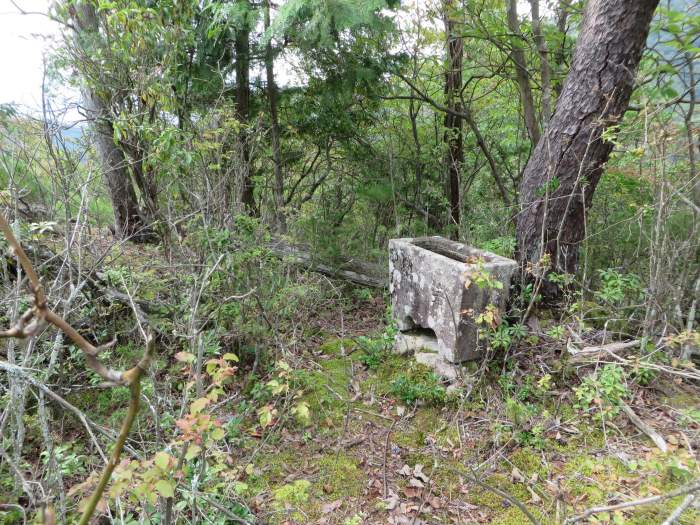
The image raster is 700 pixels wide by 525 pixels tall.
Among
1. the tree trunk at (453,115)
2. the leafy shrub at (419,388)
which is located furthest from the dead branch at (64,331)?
the tree trunk at (453,115)

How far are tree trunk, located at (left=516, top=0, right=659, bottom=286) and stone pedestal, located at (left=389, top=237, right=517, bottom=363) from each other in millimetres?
555

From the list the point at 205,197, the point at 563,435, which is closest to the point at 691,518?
the point at 563,435

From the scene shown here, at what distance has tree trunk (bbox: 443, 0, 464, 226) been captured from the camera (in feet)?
18.3

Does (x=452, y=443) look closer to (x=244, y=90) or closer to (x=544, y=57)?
(x=544, y=57)

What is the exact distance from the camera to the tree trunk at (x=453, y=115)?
5582mm

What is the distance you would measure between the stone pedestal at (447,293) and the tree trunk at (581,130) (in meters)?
0.55

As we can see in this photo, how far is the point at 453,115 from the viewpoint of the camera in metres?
5.98

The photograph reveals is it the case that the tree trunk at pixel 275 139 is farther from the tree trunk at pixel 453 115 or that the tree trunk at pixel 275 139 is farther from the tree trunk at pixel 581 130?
the tree trunk at pixel 581 130

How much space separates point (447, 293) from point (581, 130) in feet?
6.06

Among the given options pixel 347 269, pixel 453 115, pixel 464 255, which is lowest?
pixel 347 269

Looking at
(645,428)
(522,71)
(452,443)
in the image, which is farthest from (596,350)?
(522,71)

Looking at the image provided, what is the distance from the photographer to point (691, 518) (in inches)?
81.2

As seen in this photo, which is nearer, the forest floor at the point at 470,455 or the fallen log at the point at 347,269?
the forest floor at the point at 470,455

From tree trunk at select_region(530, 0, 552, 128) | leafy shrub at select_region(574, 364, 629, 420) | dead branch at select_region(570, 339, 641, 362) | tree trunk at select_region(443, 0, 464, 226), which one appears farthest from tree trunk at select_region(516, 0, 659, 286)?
tree trunk at select_region(443, 0, 464, 226)
